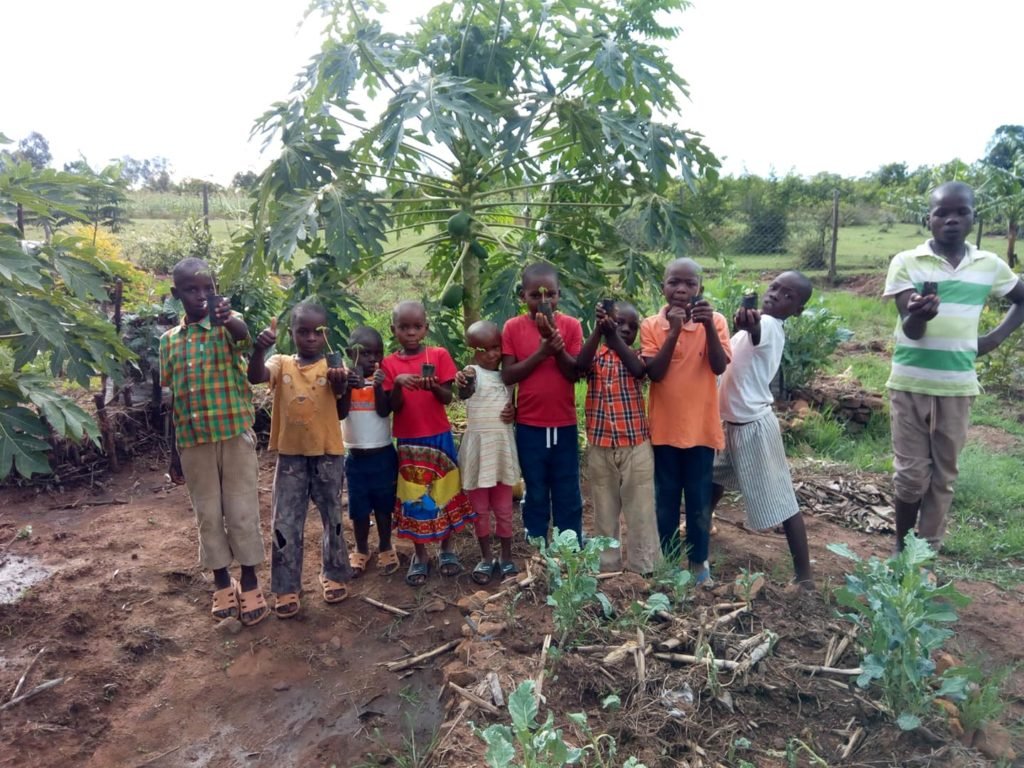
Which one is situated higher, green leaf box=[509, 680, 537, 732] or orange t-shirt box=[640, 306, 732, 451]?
orange t-shirt box=[640, 306, 732, 451]

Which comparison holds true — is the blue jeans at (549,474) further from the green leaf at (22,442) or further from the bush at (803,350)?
the bush at (803,350)

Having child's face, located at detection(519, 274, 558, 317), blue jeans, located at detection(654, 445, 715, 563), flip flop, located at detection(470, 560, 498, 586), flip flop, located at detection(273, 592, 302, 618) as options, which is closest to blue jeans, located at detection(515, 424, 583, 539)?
flip flop, located at detection(470, 560, 498, 586)

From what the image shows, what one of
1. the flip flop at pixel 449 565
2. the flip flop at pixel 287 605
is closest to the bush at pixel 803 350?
the flip flop at pixel 449 565

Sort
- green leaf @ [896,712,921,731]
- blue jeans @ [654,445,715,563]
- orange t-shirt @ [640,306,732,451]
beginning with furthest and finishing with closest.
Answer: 1. blue jeans @ [654,445,715,563]
2. orange t-shirt @ [640,306,732,451]
3. green leaf @ [896,712,921,731]

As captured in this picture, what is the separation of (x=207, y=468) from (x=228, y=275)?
3.23 ft

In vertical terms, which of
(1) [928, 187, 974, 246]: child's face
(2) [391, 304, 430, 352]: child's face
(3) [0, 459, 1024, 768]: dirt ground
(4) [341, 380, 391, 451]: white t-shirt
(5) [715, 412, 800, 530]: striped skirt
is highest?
(1) [928, 187, 974, 246]: child's face

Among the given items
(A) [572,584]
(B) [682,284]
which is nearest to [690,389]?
(B) [682,284]

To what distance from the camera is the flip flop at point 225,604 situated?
132 inches

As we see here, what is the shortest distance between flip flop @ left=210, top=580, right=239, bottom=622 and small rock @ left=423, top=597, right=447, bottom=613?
2.96 ft

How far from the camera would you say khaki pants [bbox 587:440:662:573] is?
3281 millimetres

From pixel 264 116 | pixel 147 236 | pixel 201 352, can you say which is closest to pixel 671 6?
pixel 264 116

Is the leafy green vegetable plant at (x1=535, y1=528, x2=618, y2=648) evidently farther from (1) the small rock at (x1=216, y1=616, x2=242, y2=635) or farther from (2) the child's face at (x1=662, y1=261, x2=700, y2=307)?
(1) the small rock at (x1=216, y1=616, x2=242, y2=635)

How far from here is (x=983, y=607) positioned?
3498mm

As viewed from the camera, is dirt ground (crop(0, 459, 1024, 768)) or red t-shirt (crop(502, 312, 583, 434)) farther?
red t-shirt (crop(502, 312, 583, 434))
